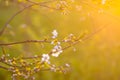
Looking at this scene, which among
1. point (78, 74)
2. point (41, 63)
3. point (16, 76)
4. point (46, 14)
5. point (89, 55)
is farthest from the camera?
point (46, 14)

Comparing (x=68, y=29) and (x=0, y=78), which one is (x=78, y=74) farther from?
(x=68, y=29)

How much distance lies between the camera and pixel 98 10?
3479 mm

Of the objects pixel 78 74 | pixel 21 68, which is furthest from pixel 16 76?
pixel 78 74

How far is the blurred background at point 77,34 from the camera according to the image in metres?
8.10

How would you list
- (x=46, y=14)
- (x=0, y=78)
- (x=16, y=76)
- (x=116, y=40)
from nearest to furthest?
(x=16, y=76) → (x=0, y=78) → (x=116, y=40) → (x=46, y=14)

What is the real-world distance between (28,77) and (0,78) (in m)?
4.52

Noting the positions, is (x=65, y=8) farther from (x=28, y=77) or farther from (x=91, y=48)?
(x=91, y=48)

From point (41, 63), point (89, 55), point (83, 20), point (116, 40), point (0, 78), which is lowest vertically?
point (41, 63)

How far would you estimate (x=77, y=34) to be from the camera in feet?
25.6

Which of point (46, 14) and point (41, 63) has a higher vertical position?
point (46, 14)

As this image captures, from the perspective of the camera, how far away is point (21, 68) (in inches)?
134

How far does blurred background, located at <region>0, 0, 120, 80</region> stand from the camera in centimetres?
810

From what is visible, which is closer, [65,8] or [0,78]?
[65,8]

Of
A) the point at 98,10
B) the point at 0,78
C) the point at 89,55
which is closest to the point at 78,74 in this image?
the point at 89,55
